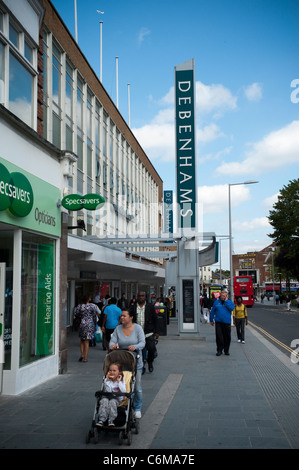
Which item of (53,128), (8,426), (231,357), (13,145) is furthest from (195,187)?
(8,426)

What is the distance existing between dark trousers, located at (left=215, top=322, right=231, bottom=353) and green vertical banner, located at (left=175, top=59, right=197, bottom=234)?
558 centimetres

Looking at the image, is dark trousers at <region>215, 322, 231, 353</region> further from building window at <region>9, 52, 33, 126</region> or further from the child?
the child

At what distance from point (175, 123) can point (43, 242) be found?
35.7ft

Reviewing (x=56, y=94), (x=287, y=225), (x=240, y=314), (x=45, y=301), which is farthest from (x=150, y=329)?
(x=287, y=225)

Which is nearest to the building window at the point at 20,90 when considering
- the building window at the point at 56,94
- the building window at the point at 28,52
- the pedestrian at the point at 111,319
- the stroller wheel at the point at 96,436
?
the building window at the point at 28,52

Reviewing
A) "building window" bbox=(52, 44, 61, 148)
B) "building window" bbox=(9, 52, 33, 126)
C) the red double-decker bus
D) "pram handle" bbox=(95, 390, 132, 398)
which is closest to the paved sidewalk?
"pram handle" bbox=(95, 390, 132, 398)

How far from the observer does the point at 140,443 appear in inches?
207

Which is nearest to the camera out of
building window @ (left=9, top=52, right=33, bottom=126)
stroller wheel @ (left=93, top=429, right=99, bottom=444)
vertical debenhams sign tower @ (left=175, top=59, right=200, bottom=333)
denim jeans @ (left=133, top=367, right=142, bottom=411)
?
stroller wheel @ (left=93, top=429, right=99, bottom=444)

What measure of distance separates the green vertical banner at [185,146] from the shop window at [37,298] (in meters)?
8.78

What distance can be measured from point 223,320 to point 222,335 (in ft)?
1.48

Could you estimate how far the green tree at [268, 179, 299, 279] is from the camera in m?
53.8

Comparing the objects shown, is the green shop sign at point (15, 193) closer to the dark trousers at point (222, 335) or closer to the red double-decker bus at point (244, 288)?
the dark trousers at point (222, 335)

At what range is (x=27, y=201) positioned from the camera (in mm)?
7945

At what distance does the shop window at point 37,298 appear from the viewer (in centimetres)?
847
